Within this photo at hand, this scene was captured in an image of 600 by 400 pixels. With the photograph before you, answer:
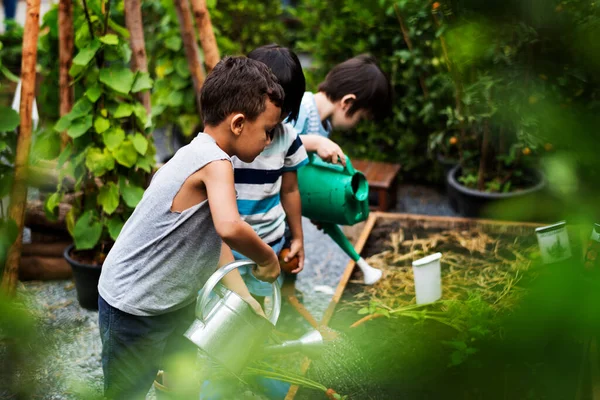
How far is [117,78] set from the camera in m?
2.71

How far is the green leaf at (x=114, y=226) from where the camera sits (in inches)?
113

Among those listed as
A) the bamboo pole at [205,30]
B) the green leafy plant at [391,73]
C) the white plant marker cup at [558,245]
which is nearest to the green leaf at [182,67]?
the bamboo pole at [205,30]

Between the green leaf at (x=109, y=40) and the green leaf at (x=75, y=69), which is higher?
the green leaf at (x=109, y=40)

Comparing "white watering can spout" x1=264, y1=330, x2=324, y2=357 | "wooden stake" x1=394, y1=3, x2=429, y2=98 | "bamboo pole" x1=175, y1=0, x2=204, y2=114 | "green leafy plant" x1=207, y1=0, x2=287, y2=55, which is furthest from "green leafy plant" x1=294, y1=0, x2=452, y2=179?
"white watering can spout" x1=264, y1=330, x2=324, y2=357

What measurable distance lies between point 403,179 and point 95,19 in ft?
9.37

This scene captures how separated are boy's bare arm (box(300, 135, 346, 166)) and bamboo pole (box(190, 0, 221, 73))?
3.13 ft

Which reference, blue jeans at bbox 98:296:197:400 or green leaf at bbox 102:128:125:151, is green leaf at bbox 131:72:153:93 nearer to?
green leaf at bbox 102:128:125:151

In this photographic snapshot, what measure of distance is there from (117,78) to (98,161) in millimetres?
371

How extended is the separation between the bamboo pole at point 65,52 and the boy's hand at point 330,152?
130cm

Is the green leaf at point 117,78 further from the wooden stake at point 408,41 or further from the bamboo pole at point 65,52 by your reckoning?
the wooden stake at point 408,41

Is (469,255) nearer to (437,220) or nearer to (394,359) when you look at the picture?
(437,220)

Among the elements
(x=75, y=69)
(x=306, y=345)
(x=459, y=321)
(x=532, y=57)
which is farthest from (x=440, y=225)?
(x=532, y=57)

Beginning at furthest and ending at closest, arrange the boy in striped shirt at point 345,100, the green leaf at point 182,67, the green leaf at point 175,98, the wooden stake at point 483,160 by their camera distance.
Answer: the wooden stake at point 483,160 < the green leaf at point 175,98 < the green leaf at point 182,67 < the boy in striped shirt at point 345,100

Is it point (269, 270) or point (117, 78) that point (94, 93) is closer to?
point (117, 78)
